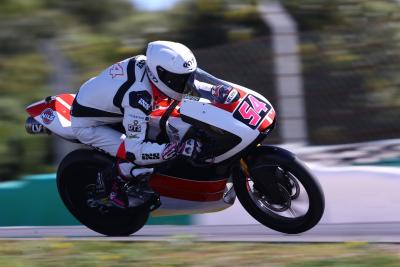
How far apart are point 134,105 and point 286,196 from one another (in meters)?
1.31

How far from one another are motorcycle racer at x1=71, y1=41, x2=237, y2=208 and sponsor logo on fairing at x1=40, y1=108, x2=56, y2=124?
0.66 ft

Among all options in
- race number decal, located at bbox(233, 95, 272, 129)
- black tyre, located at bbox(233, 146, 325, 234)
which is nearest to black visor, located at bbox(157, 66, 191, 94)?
race number decal, located at bbox(233, 95, 272, 129)

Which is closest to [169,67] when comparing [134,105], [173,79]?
[173,79]

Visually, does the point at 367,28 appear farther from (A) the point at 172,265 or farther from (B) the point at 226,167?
(A) the point at 172,265

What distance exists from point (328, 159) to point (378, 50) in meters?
1.87

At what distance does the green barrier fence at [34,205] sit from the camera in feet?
27.9

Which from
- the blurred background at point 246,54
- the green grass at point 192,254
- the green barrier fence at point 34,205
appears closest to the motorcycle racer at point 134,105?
the green grass at point 192,254

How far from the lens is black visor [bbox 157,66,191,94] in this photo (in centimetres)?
669

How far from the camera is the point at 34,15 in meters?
13.5

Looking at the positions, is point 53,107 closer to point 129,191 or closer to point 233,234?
point 129,191

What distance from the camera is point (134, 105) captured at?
22.1 ft

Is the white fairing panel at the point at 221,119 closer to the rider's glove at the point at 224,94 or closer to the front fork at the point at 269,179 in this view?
the rider's glove at the point at 224,94

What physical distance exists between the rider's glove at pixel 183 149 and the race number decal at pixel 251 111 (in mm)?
400

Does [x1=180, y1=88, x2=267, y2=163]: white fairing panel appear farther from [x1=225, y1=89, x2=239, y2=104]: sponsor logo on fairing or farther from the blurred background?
the blurred background
